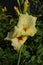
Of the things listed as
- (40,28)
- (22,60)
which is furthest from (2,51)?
(40,28)

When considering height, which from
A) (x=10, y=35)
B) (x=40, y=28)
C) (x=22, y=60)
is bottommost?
(x=22, y=60)

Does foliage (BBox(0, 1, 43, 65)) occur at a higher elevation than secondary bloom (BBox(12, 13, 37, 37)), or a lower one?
lower

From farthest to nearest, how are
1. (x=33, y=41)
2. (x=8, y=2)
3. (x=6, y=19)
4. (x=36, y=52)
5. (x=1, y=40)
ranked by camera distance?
(x=8, y=2)
(x=6, y=19)
(x=1, y=40)
(x=33, y=41)
(x=36, y=52)

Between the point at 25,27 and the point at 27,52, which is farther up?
the point at 25,27

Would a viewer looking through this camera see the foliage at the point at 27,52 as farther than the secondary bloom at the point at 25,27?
Yes

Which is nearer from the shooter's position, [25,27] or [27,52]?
[25,27]

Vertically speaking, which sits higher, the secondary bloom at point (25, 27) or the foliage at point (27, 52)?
the secondary bloom at point (25, 27)

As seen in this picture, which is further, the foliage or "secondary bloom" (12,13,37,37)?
the foliage

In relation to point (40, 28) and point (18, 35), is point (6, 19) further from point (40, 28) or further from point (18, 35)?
point (18, 35)
